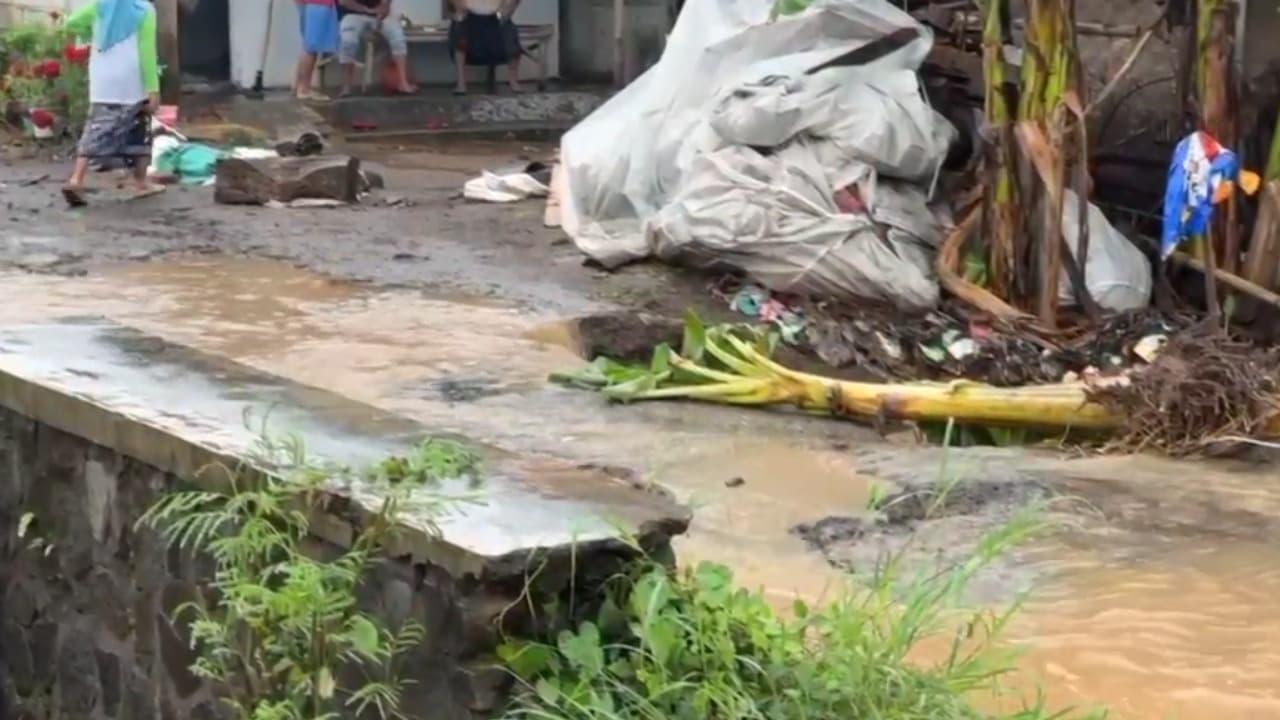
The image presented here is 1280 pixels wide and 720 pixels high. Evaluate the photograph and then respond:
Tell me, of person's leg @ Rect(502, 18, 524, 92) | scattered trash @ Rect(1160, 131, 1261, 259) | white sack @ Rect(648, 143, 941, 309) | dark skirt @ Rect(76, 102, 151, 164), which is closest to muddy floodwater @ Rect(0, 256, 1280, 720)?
white sack @ Rect(648, 143, 941, 309)

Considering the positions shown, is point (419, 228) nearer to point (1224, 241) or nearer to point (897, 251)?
point (897, 251)

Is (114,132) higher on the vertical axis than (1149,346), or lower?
higher

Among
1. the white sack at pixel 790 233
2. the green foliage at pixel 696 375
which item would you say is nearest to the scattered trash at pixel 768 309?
the white sack at pixel 790 233

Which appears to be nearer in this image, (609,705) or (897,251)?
(609,705)

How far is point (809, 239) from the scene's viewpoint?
26.8ft

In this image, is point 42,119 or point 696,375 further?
point 42,119

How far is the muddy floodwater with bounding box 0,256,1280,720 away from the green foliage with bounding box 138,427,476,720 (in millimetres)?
1145

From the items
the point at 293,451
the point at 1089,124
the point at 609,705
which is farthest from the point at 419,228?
the point at 609,705

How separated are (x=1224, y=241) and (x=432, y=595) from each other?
518 centimetres

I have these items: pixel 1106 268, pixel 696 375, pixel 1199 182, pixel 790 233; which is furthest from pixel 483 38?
pixel 696 375

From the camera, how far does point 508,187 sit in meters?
11.1

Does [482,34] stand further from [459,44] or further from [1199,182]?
[1199,182]

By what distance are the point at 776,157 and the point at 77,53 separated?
621cm

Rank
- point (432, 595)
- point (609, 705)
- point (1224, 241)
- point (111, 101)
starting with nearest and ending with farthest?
1. point (609, 705)
2. point (432, 595)
3. point (1224, 241)
4. point (111, 101)
